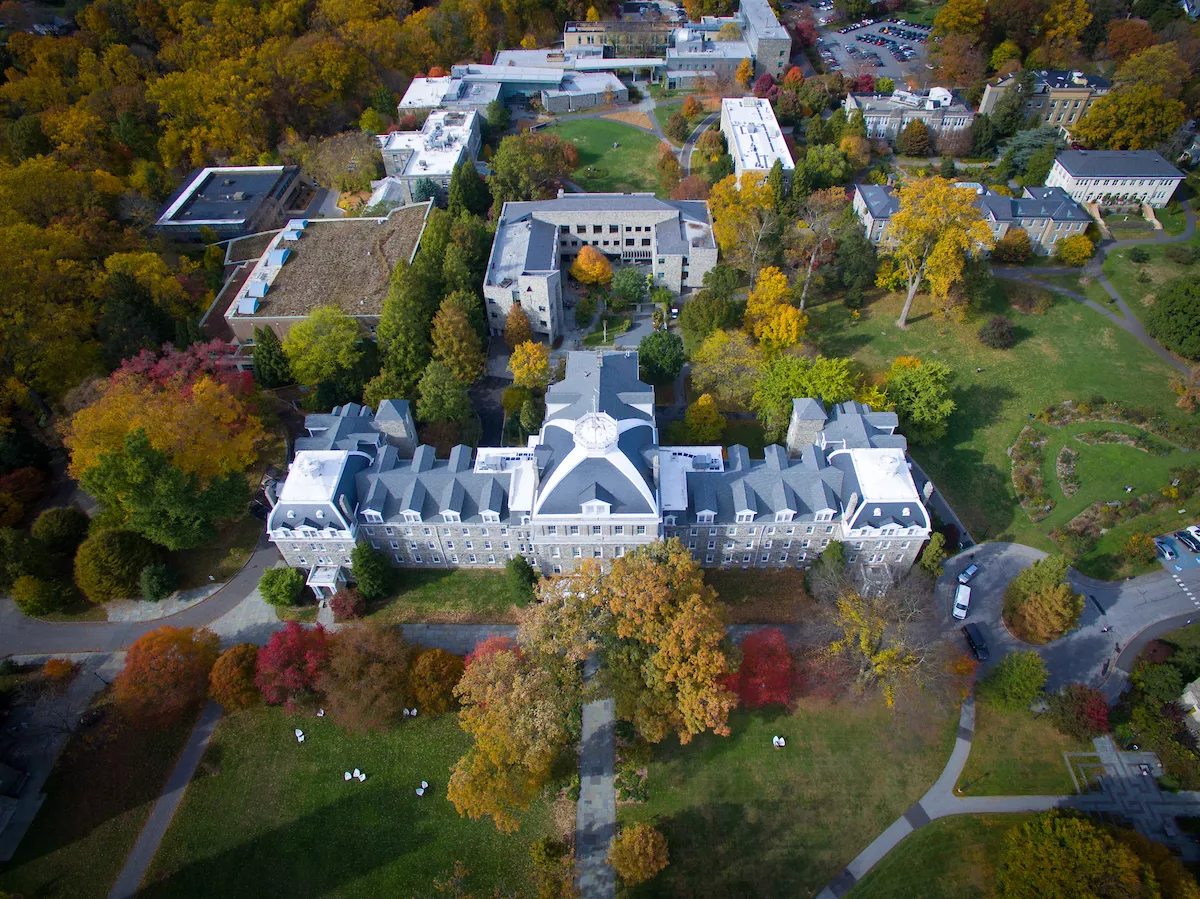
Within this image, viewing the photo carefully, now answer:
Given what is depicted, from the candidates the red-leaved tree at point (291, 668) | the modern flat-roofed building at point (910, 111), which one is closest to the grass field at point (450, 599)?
the red-leaved tree at point (291, 668)

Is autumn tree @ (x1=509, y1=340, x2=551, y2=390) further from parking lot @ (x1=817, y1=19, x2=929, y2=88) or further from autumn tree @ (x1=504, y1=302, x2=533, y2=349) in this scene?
parking lot @ (x1=817, y1=19, x2=929, y2=88)

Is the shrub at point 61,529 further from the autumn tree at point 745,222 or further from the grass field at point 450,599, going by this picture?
the autumn tree at point 745,222

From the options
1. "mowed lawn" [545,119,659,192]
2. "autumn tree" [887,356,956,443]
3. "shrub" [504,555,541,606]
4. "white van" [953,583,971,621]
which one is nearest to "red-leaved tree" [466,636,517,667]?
"shrub" [504,555,541,606]

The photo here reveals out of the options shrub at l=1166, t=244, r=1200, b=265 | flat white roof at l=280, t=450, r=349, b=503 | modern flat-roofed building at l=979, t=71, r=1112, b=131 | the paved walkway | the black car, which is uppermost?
modern flat-roofed building at l=979, t=71, r=1112, b=131

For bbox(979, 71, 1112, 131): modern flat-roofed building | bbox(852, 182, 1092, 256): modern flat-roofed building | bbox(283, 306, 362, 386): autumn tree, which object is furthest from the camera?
bbox(979, 71, 1112, 131): modern flat-roofed building

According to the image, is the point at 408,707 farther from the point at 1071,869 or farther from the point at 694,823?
the point at 1071,869

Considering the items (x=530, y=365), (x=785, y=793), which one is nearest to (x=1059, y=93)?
(x=530, y=365)

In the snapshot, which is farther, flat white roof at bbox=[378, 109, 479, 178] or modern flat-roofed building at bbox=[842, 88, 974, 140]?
modern flat-roofed building at bbox=[842, 88, 974, 140]
